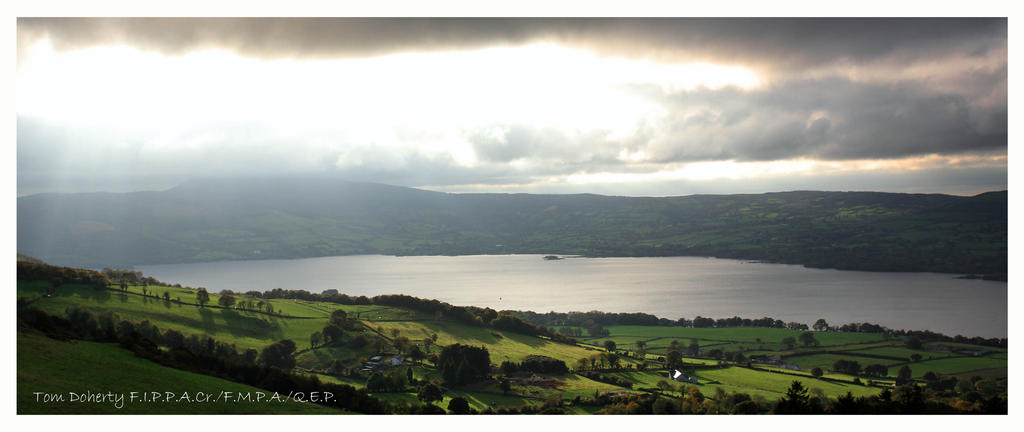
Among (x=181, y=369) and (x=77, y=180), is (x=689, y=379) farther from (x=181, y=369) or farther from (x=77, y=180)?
(x=77, y=180)

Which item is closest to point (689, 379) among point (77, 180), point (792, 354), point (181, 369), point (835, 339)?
point (792, 354)

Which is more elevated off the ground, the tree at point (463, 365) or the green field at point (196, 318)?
the green field at point (196, 318)

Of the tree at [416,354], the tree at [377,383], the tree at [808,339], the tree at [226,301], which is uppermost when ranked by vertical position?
the tree at [226,301]

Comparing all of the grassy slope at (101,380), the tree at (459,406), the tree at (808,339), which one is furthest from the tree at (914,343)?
the grassy slope at (101,380)

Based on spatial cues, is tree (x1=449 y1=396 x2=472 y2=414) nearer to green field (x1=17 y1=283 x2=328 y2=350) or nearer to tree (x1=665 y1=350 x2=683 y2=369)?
green field (x1=17 y1=283 x2=328 y2=350)

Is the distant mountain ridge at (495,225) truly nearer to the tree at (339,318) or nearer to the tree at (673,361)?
the tree at (339,318)

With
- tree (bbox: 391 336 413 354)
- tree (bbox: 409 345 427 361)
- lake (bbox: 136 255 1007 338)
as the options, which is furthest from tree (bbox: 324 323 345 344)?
lake (bbox: 136 255 1007 338)
